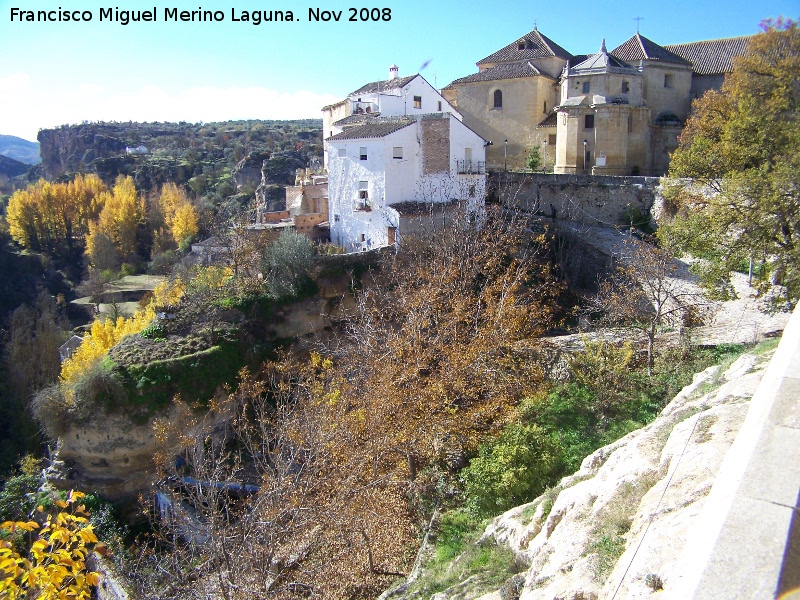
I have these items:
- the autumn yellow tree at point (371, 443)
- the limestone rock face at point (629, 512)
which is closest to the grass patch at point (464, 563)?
the limestone rock face at point (629, 512)

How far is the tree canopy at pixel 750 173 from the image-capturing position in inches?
421

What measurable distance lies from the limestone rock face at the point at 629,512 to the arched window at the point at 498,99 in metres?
24.9

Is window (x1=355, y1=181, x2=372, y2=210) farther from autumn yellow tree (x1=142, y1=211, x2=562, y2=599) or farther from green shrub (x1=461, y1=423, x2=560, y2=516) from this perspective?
green shrub (x1=461, y1=423, x2=560, y2=516)

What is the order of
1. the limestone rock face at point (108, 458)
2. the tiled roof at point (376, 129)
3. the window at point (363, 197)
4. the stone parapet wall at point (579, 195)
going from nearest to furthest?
the limestone rock face at point (108, 458), the tiled roof at point (376, 129), the window at point (363, 197), the stone parapet wall at point (579, 195)

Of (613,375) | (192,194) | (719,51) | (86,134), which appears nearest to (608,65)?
(719,51)

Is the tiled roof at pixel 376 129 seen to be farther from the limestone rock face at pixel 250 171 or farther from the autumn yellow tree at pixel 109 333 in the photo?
the limestone rock face at pixel 250 171

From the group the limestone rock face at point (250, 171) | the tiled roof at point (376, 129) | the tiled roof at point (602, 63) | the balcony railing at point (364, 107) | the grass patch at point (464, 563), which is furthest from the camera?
the limestone rock face at point (250, 171)

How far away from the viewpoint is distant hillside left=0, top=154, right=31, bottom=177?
8994cm

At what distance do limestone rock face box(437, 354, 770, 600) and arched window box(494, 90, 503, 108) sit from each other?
2489 cm

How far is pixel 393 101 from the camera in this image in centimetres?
2666

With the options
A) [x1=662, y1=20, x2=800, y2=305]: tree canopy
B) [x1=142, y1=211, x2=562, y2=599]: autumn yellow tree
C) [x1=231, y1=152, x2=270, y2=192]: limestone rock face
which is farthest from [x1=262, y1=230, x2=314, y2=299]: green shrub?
[x1=231, y1=152, x2=270, y2=192]: limestone rock face

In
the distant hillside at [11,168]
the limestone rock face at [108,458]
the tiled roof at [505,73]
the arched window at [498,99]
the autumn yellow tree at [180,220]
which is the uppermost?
the distant hillside at [11,168]

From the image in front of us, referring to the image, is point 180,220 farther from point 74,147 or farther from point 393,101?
point 74,147

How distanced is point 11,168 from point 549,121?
3701 inches
